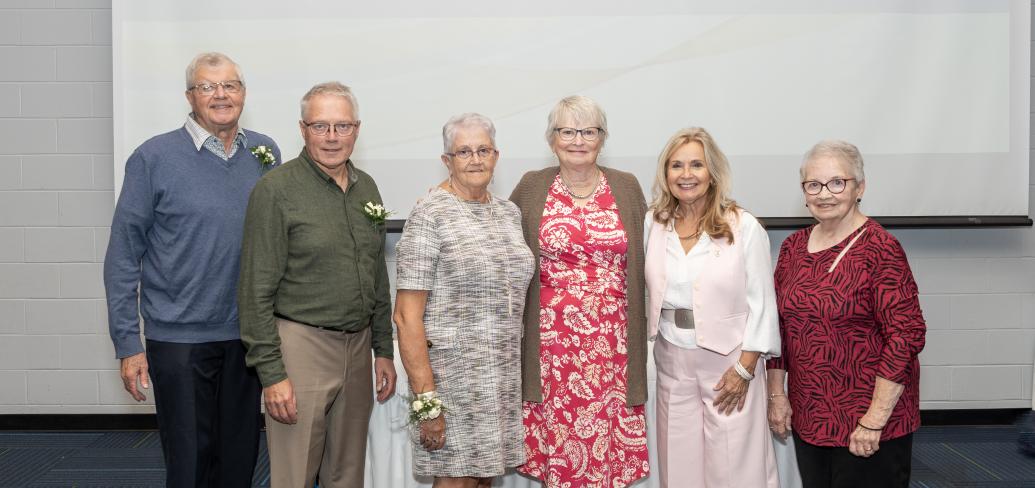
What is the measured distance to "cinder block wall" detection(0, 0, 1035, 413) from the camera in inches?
175

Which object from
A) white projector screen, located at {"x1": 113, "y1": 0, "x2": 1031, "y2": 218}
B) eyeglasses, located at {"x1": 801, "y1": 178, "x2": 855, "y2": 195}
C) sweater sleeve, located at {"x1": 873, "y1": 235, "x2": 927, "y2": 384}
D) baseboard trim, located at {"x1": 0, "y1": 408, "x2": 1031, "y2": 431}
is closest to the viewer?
sweater sleeve, located at {"x1": 873, "y1": 235, "x2": 927, "y2": 384}

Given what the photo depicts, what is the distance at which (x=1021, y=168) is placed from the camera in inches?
170

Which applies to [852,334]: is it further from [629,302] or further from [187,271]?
[187,271]

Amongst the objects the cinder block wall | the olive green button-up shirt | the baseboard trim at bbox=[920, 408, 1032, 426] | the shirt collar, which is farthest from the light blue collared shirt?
the baseboard trim at bbox=[920, 408, 1032, 426]

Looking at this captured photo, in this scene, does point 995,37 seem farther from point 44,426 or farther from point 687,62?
point 44,426

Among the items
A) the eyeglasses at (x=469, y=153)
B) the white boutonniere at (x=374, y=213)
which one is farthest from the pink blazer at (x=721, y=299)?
the white boutonniere at (x=374, y=213)

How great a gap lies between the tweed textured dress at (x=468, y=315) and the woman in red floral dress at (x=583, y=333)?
139mm

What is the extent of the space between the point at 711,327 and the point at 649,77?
7.14 feet

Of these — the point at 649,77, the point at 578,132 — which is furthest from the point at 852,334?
the point at 649,77

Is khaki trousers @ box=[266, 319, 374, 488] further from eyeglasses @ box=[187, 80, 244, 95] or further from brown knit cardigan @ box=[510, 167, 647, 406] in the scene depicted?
eyeglasses @ box=[187, 80, 244, 95]

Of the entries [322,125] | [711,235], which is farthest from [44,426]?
[711,235]

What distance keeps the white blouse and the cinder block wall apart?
2.20 metres

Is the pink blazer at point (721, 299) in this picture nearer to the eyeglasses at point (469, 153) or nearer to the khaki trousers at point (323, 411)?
the eyeglasses at point (469, 153)

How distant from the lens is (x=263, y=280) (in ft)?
7.21
